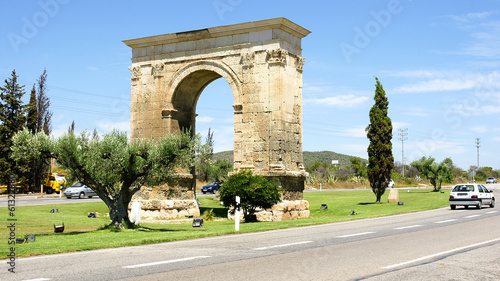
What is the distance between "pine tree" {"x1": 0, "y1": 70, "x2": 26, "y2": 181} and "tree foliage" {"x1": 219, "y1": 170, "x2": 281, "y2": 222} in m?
→ 33.7

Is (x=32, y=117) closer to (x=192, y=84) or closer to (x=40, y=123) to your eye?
(x=40, y=123)

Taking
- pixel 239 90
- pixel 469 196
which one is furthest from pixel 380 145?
pixel 239 90

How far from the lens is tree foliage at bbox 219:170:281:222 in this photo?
71.1 feet

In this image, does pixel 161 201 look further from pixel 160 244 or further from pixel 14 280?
pixel 14 280

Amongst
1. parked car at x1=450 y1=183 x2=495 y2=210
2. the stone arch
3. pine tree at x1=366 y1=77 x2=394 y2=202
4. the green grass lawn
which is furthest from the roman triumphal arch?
pine tree at x1=366 y1=77 x2=394 y2=202

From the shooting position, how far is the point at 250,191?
2158cm

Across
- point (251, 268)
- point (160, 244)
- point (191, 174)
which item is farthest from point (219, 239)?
point (191, 174)

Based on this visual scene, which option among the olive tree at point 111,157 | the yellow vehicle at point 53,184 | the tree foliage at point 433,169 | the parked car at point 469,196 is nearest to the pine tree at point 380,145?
the parked car at point 469,196

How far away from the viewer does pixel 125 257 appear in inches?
388

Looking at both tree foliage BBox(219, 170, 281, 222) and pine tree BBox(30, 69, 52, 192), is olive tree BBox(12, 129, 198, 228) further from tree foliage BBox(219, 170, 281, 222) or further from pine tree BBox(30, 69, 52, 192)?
pine tree BBox(30, 69, 52, 192)

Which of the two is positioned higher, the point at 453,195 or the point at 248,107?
the point at 248,107

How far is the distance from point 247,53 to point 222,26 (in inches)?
76.4

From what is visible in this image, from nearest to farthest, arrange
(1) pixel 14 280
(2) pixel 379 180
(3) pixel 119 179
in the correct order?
(1) pixel 14 280
(3) pixel 119 179
(2) pixel 379 180

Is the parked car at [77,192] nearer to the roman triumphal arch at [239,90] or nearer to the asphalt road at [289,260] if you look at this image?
the roman triumphal arch at [239,90]
